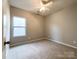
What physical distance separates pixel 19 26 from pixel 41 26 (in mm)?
2368

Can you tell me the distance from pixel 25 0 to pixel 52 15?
10.1ft

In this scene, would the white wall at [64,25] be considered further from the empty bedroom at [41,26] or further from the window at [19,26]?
the window at [19,26]

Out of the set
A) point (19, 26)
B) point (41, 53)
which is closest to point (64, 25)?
point (41, 53)

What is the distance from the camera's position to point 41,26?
6543 millimetres

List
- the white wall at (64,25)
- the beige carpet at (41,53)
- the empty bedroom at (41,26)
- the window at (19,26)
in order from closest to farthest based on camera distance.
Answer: the beige carpet at (41,53) < the empty bedroom at (41,26) < the white wall at (64,25) < the window at (19,26)

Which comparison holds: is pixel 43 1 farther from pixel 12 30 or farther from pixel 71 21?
pixel 12 30

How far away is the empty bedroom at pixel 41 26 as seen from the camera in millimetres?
3734

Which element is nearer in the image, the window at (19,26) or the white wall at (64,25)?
the white wall at (64,25)

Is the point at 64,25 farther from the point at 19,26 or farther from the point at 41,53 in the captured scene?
the point at 19,26

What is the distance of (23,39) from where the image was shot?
4957 mm

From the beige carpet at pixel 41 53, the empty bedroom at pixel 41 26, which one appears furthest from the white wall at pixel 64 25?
the beige carpet at pixel 41 53

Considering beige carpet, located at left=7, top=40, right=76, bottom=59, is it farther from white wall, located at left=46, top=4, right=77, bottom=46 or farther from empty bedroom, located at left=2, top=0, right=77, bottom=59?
white wall, located at left=46, top=4, right=77, bottom=46

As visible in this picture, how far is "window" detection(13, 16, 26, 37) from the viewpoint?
14.7 feet

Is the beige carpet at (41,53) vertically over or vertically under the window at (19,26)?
under
